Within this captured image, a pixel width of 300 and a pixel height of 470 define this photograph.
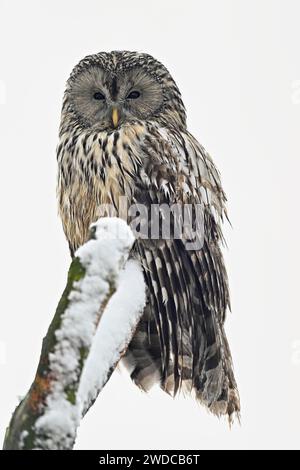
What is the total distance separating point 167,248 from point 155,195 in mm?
425

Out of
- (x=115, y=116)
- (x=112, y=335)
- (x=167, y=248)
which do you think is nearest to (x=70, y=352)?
(x=112, y=335)

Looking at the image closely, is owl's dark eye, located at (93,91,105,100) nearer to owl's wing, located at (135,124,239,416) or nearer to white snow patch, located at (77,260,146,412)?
owl's wing, located at (135,124,239,416)

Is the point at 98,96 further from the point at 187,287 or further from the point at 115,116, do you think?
the point at 187,287

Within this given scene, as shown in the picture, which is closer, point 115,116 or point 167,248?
point 167,248

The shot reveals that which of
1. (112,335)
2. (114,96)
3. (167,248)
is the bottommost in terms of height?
(112,335)

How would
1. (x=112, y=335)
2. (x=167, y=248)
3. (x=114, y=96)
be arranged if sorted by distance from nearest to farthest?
(x=112, y=335), (x=167, y=248), (x=114, y=96)

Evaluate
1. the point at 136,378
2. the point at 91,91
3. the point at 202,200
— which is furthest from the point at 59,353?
the point at 91,91

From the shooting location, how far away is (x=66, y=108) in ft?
22.9

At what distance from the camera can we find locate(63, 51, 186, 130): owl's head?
660 centimetres

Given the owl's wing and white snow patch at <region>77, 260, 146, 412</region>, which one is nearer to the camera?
white snow patch at <region>77, 260, 146, 412</region>

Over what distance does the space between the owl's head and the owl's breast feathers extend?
0.52ft

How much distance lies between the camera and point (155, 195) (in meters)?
6.14

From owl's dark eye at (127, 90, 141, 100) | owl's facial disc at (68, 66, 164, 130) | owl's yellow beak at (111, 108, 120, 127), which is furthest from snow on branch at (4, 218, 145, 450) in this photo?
owl's dark eye at (127, 90, 141, 100)
